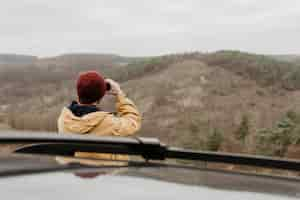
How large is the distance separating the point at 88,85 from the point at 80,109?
206 millimetres

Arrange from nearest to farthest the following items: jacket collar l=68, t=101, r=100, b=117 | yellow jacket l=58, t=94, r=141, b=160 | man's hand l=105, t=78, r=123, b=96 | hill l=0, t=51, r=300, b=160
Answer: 1. yellow jacket l=58, t=94, r=141, b=160
2. jacket collar l=68, t=101, r=100, b=117
3. man's hand l=105, t=78, r=123, b=96
4. hill l=0, t=51, r=300, b=160

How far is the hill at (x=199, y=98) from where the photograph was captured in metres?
20.3

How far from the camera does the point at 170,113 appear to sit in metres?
38.7

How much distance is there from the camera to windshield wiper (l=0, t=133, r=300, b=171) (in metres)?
2.90

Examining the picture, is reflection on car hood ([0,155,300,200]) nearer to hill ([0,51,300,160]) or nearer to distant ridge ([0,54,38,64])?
hill ([0,51,300,160])

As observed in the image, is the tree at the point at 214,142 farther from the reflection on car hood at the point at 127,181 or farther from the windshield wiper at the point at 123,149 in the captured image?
the reflection on car hood at the point at 127,181

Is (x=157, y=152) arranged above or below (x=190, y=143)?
above

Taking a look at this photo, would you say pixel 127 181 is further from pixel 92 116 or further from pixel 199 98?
pixel 199 98

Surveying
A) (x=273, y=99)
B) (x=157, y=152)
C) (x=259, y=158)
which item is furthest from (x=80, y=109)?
(x=273, y=99)

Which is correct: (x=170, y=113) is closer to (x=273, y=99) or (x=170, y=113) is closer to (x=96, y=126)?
(x=273, y=99)

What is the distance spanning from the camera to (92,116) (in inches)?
186

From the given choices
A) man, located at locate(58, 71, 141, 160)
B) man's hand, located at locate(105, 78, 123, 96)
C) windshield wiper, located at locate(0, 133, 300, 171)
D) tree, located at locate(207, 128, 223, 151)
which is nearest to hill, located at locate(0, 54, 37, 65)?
tree, located at locate(207, 128, 223, 151)

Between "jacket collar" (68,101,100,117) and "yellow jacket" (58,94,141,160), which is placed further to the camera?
"jacket collar" (68,101,100,117)

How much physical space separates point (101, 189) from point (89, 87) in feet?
9.02
